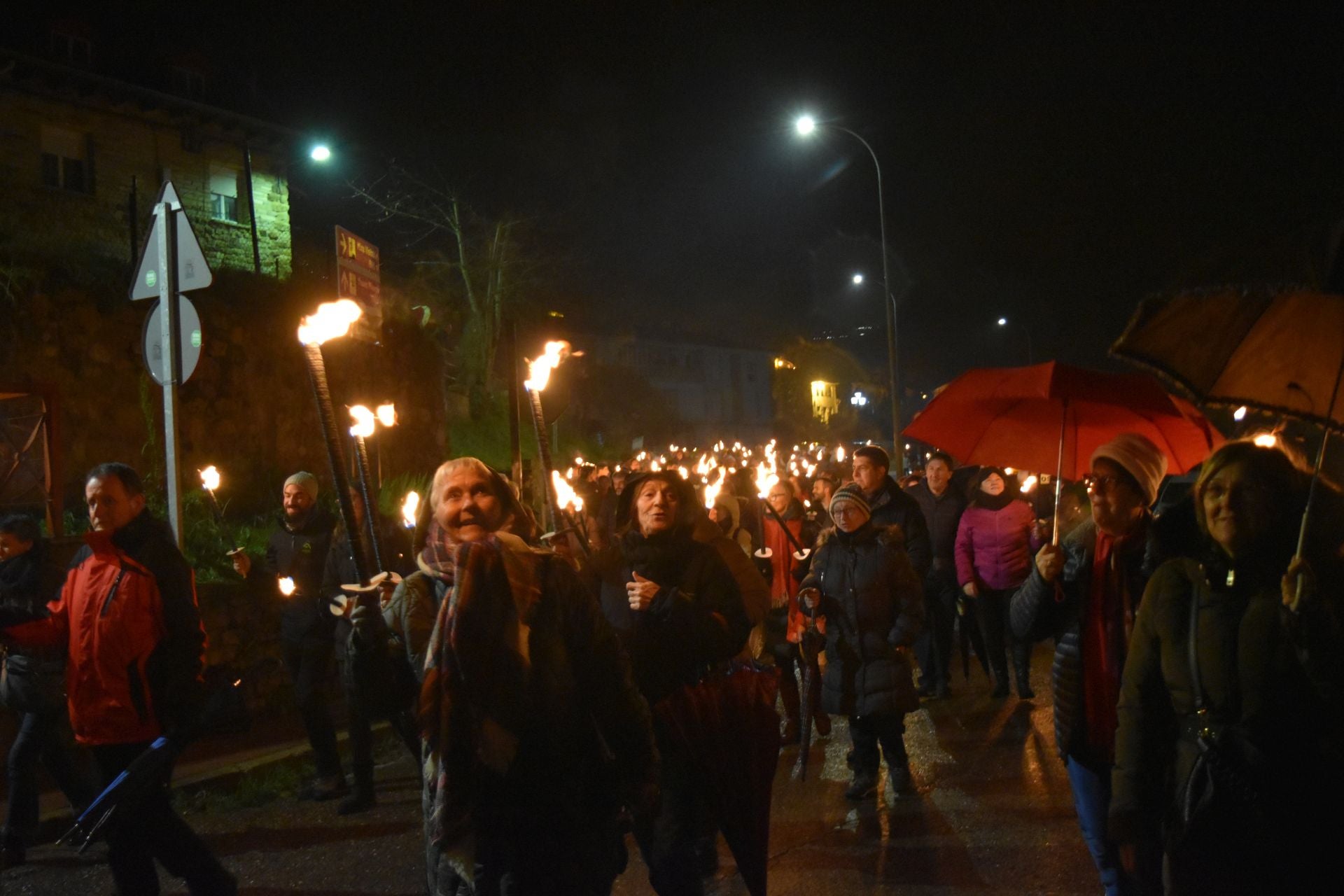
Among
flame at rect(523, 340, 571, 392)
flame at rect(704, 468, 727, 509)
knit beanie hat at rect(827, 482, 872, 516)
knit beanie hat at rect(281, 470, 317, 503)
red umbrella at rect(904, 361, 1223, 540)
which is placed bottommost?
flame at rect(704, 468, 727, 509)

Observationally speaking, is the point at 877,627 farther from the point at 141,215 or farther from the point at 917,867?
the point at 141,215

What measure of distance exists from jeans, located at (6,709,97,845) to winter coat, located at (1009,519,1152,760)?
4.97 metres

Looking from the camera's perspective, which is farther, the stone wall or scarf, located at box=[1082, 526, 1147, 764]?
the stone wall

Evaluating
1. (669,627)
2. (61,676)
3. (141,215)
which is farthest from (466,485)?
(141,215)

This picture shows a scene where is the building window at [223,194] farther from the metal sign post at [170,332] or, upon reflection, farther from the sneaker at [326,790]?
the sneaker at [326,790]

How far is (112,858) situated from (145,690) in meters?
0.66

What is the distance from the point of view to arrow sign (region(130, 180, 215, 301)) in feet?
19.3

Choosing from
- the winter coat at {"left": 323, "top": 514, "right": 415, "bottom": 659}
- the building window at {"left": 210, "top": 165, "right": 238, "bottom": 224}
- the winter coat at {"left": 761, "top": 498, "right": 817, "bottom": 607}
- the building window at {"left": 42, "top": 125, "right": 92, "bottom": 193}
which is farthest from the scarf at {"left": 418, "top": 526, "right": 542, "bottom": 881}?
the building window at {"left": 210, "top": 165, "right": 238, "bottom": 224}

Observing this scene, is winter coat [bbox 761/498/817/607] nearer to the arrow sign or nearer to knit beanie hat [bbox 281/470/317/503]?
knit beanie hat [bbox 281/470/317/503]

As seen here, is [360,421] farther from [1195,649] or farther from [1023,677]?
[1023,677]

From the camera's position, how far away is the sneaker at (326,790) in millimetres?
6438

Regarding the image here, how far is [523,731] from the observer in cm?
279

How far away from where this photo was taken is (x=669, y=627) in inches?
156

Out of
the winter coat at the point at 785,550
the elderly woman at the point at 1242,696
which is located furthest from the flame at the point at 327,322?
the winter coat at the point at 785,550
